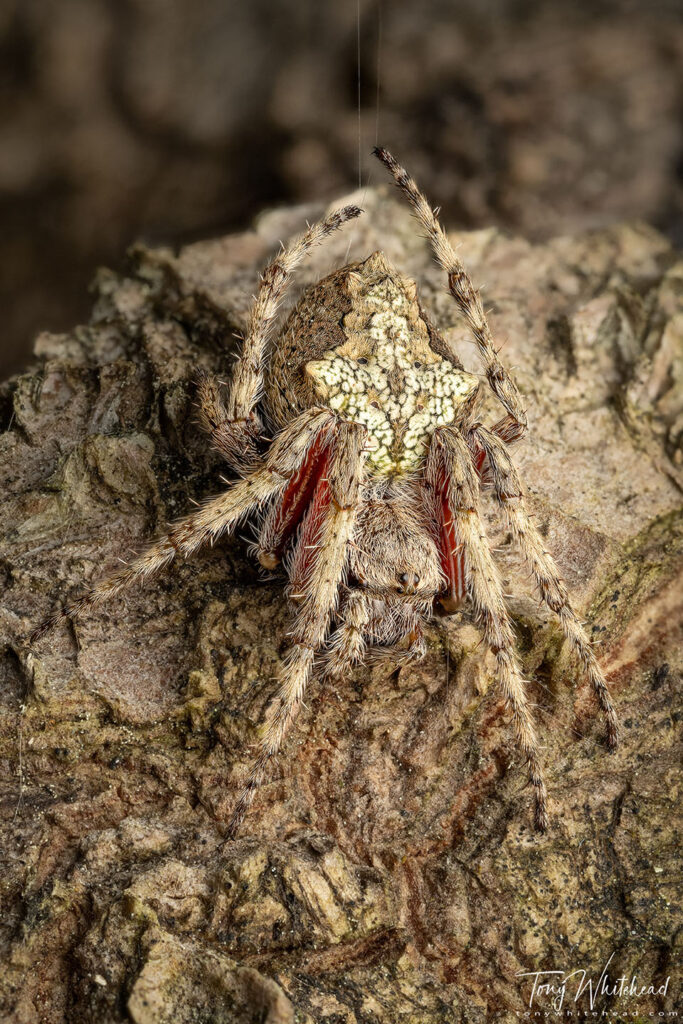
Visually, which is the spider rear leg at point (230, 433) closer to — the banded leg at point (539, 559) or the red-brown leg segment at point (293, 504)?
the red-brown leg segment at point (293, 504)

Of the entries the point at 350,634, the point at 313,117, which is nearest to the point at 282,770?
the point at 350,634

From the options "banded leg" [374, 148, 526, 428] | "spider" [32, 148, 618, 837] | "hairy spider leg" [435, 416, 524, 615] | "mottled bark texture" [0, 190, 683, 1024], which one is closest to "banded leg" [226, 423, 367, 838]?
"spider" [32, 148, 618, 837]

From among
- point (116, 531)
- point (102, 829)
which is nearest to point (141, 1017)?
point (102, 829)

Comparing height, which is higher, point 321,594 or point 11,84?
point 11,84

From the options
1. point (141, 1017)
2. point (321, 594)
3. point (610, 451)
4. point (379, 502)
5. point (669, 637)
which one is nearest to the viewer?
point (141, 1017)

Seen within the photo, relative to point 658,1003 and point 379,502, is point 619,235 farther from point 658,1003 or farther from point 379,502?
point 658,1003
